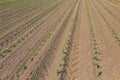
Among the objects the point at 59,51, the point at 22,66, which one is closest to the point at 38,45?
the point at 59,51

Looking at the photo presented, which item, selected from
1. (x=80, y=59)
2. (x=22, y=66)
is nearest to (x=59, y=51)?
(x=80, y=59)

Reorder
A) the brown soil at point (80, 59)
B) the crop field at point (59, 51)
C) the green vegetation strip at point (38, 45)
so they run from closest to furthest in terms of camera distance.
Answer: the brown soil at point (80, 59), the crop field at point (59, 51), the green vegetation strip at point (38, 45)

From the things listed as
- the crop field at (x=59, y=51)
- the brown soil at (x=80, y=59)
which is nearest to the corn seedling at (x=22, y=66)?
the crop field at (x=59, y=51)

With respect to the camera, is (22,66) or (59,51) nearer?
(22,66)

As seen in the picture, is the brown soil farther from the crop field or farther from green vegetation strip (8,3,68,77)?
green vegetation strip (8,3,68,77)

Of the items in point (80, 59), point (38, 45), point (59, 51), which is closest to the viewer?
point (80, 59)

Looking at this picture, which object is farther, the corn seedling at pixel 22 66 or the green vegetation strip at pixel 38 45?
the green vegetation strip at pixel 38 45

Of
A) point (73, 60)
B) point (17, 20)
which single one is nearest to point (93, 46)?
point (73, 60)

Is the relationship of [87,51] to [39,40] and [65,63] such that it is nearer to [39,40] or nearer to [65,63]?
[65,63]

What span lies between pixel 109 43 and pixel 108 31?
2.12 m

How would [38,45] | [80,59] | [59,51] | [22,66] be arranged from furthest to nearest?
[38,45] < [59,51] < [80,59] < [22,66]

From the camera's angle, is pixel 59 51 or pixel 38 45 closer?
pixel 59 51

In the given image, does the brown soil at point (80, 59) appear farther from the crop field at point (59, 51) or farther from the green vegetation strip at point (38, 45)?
the green vegetation strip at point (38, 45)

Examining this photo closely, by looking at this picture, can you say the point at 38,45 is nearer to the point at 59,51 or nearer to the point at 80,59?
the point at 59,51
